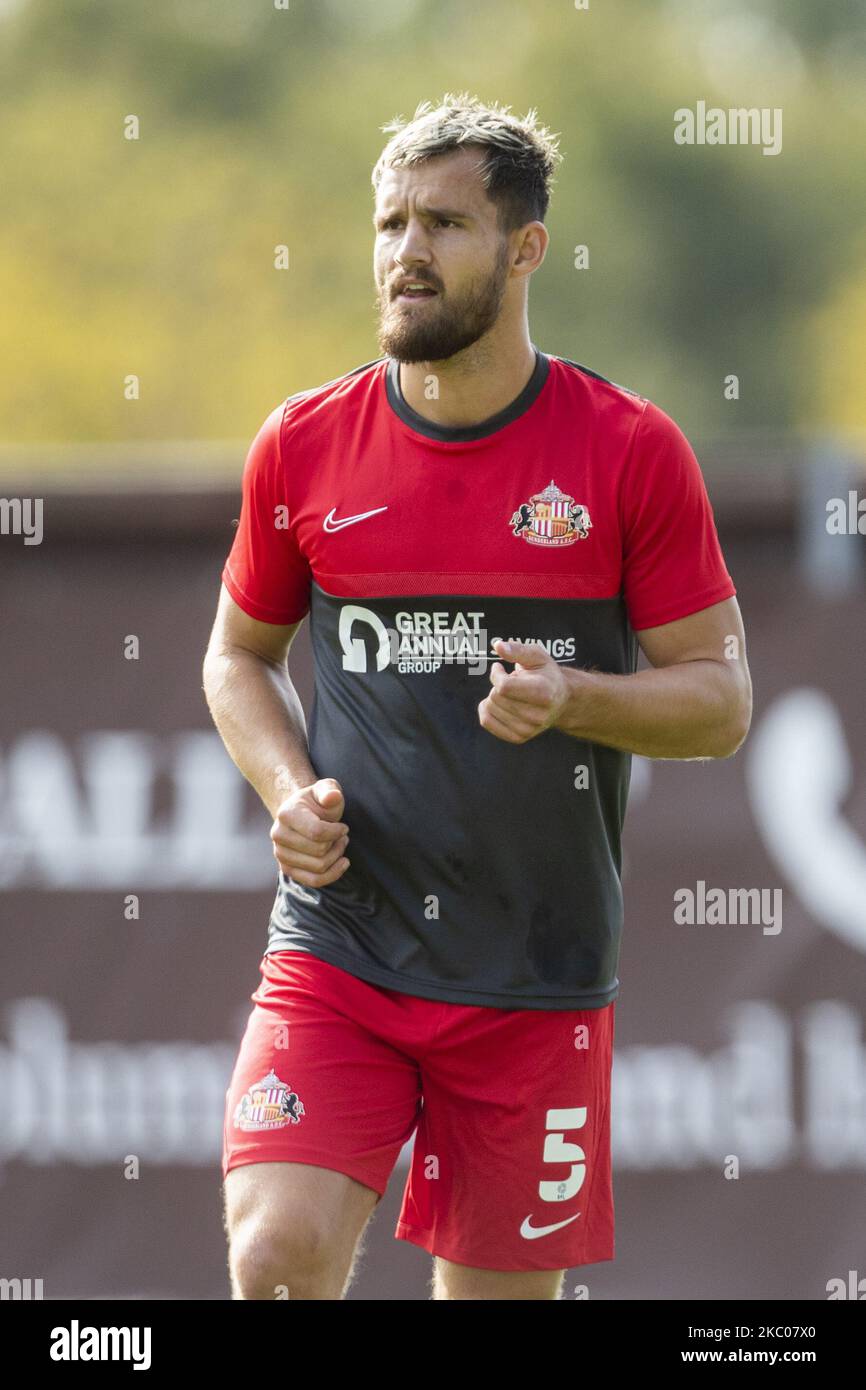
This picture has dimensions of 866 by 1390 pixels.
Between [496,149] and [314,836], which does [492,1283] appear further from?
[496,149]

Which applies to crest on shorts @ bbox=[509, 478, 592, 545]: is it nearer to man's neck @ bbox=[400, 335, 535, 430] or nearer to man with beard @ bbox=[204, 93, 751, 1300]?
man with beard @ bbox=[204, 93, 751, 1300]

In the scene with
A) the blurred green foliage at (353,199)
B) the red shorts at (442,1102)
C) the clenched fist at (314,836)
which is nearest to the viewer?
the clenched fist at (314,836)

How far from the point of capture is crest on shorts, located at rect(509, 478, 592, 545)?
153 inches

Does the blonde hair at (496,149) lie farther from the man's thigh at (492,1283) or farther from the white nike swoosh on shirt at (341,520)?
the man's thigh at (492,1283)

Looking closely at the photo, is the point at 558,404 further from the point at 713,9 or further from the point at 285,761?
the point at 713,9

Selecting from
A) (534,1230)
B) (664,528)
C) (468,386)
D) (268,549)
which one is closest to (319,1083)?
(534,1230)

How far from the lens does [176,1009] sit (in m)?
6.25

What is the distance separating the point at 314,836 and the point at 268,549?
2.54 feet

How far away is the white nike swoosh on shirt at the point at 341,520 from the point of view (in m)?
3.95

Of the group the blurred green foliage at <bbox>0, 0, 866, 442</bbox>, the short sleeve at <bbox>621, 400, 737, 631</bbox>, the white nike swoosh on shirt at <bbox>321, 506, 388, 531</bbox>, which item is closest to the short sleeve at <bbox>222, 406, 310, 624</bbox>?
the white nike swoosh on shirt at <bbox>321, 506, 388, 531</bbox>

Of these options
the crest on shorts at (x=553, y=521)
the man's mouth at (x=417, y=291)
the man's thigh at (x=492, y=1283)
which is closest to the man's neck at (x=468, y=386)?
the man's mouth at (x=417, y=291)

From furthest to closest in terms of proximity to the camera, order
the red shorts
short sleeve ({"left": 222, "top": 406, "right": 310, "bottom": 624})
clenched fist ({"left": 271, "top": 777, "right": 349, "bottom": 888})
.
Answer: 1. short sleeve ({"left": 222, "top": 406, "right": 310, "bottom": 624})
2. the red shorts
3. clenched fist ({"left": 271, "top": 777, "right": 349, "bottom": 888})

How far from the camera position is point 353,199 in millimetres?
30609
